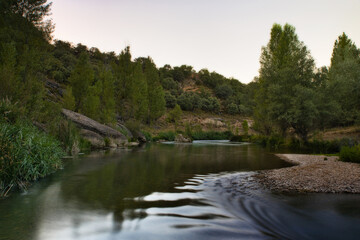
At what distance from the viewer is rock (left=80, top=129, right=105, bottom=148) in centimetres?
1816

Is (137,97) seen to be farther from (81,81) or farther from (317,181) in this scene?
(317,181)

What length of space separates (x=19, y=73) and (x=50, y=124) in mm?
6239

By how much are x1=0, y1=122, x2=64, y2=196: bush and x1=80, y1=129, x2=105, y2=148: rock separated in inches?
413

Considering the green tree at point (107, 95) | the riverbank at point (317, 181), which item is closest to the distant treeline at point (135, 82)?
the green tree at point (107, 95)

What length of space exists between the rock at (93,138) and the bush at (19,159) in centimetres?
1049

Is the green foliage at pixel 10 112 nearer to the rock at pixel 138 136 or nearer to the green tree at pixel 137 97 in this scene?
the rock at pixel 138 136

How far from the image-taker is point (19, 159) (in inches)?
238

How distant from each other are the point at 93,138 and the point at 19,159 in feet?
42.4

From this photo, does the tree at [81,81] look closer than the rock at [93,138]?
No

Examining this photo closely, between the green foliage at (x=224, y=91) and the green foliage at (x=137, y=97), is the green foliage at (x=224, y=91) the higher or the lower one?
the higher one

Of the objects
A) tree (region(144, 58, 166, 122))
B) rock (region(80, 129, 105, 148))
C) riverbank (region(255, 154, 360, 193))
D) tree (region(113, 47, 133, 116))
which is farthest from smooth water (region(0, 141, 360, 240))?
tree (region(144, 58, 166, 122))

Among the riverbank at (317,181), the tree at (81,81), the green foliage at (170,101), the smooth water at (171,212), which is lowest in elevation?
the smooth water at (171,212)

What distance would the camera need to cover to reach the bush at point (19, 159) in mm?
5590

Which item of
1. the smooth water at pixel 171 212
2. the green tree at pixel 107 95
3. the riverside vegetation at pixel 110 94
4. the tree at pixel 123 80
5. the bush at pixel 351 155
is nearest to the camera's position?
the smooth water at pixel 171 212
